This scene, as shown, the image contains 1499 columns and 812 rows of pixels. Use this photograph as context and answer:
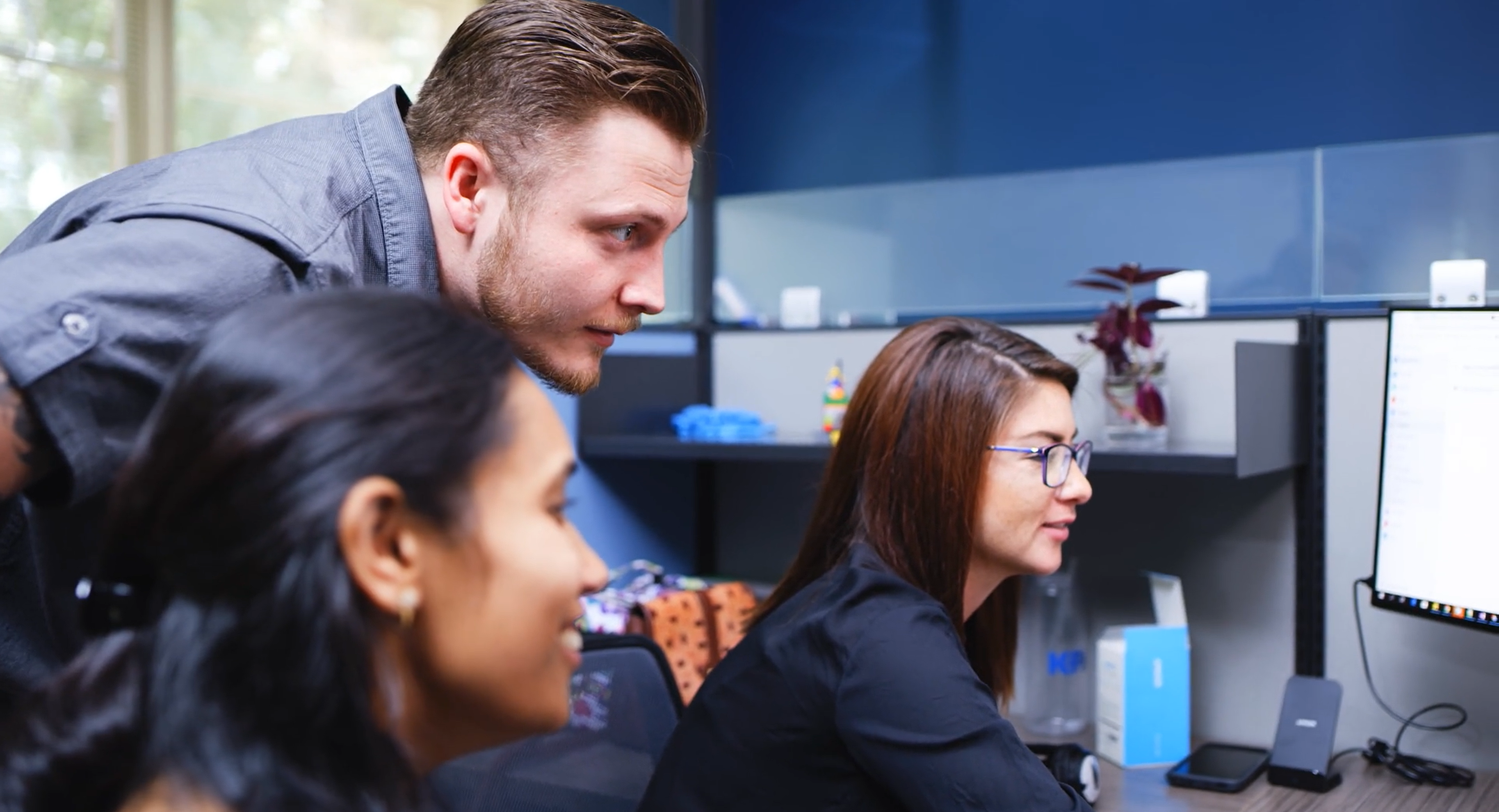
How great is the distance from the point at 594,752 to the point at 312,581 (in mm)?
867

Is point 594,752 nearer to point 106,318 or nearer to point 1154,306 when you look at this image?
point 106,318

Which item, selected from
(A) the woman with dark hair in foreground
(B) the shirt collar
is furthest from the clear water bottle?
(A) the woman with dark hair in foreground

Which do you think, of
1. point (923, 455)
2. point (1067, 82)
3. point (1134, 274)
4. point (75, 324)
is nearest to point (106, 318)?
point (75, 324)

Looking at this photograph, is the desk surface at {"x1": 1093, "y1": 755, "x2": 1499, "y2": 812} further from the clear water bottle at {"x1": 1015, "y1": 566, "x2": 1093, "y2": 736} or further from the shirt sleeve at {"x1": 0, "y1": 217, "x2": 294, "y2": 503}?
the shirt sleeve at {"x1": 0, "y1": 217, "x2": 294, "y2": 503}

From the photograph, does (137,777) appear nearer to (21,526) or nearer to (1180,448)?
(21,526)

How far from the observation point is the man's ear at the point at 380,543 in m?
0.52

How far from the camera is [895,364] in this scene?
137 cm

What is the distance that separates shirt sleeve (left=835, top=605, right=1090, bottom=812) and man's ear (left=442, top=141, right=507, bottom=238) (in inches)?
21.0

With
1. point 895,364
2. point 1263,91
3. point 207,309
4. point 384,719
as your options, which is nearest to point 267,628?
point 384,719

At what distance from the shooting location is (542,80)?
970 mm

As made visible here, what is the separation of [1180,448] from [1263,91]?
1.76 m

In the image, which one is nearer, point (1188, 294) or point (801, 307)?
point (1188, 294)

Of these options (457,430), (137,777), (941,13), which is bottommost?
(137,777)

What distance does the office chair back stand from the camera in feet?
3.98
